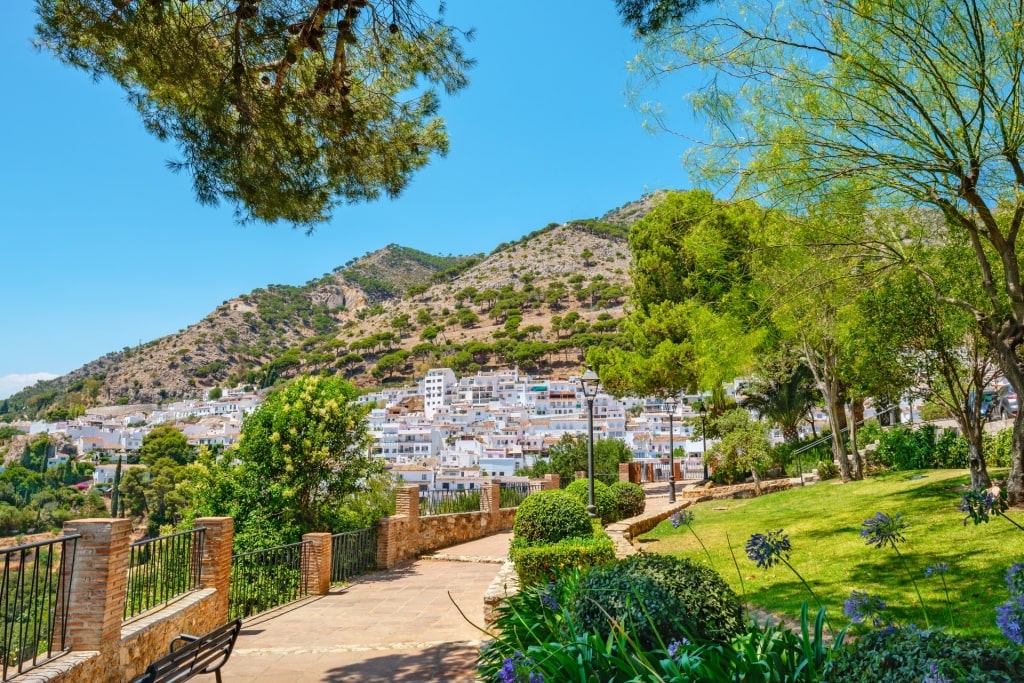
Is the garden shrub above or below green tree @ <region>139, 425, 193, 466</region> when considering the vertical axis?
below

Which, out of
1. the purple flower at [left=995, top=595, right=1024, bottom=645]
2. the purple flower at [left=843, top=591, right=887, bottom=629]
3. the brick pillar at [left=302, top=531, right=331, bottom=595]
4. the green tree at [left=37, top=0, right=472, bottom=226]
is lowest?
the brick pillar at [left=302, top=531, right=331, bottom=595]

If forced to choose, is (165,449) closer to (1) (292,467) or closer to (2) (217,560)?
(1) (292,467)

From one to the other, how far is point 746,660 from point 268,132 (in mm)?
6141

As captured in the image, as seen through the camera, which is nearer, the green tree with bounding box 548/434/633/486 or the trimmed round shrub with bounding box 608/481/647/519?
the trimmed round shrub with bounding box 608/481/647/519

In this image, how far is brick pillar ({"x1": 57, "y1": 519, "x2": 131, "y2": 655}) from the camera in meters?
4.91

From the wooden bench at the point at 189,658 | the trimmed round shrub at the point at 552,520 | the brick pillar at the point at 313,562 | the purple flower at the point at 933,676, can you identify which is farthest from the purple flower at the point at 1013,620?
the brick pillar at the point at 313,562

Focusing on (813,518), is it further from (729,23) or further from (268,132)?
(268,132)

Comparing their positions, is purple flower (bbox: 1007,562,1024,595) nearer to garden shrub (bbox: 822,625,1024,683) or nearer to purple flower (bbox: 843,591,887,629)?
garden shrub (bbox: 822,625,1024,683)

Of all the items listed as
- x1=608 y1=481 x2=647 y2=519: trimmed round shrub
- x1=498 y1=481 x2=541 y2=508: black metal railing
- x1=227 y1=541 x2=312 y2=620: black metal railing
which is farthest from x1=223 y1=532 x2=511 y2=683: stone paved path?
x1=498 y1=481 x2=541 y2=508: black metal railing

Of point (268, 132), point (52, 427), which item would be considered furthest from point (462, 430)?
point (268, 132)

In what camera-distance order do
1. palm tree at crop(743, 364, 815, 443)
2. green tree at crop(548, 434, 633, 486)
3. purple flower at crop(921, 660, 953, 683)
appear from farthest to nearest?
green tree at crop(548, 434, 633, 486)
palm tree at crop(743, 364, 815, 443)
purple flower at crop(921, 660, 953, 683)

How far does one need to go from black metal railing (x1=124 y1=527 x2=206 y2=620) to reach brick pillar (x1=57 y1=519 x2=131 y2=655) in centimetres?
70

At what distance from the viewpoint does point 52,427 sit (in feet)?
325

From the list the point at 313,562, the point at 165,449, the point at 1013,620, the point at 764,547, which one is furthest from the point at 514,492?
the point at 165,449
